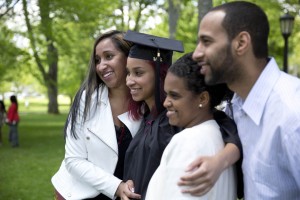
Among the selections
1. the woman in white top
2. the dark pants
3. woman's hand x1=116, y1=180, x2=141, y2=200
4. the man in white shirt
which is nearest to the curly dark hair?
the woman in white top

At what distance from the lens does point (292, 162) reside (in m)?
1.97

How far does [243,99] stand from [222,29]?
38cm

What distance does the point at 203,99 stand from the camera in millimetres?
2328

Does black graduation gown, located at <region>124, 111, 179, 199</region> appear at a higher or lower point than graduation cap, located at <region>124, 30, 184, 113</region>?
lower

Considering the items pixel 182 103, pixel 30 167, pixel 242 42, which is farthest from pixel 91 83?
pixel 30 167

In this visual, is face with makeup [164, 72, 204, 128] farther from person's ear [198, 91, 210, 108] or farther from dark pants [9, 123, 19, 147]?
dark pants [9, 123, 19, 147]

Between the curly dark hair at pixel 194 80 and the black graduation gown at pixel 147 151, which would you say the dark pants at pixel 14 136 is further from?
the curly dark hair at pixel 194 80

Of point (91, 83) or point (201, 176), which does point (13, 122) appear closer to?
point (91, 83)

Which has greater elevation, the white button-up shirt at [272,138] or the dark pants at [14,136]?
the white button-up shirt at [272,138]

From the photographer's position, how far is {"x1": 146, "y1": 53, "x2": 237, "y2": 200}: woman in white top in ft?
6.81

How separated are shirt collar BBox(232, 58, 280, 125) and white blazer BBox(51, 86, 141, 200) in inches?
40.8

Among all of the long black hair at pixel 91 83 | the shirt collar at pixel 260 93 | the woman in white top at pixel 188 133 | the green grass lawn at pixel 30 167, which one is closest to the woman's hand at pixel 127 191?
the woman in white top at pixel 188 133

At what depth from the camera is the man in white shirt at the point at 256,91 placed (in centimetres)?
199

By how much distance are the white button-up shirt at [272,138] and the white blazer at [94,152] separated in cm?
101
